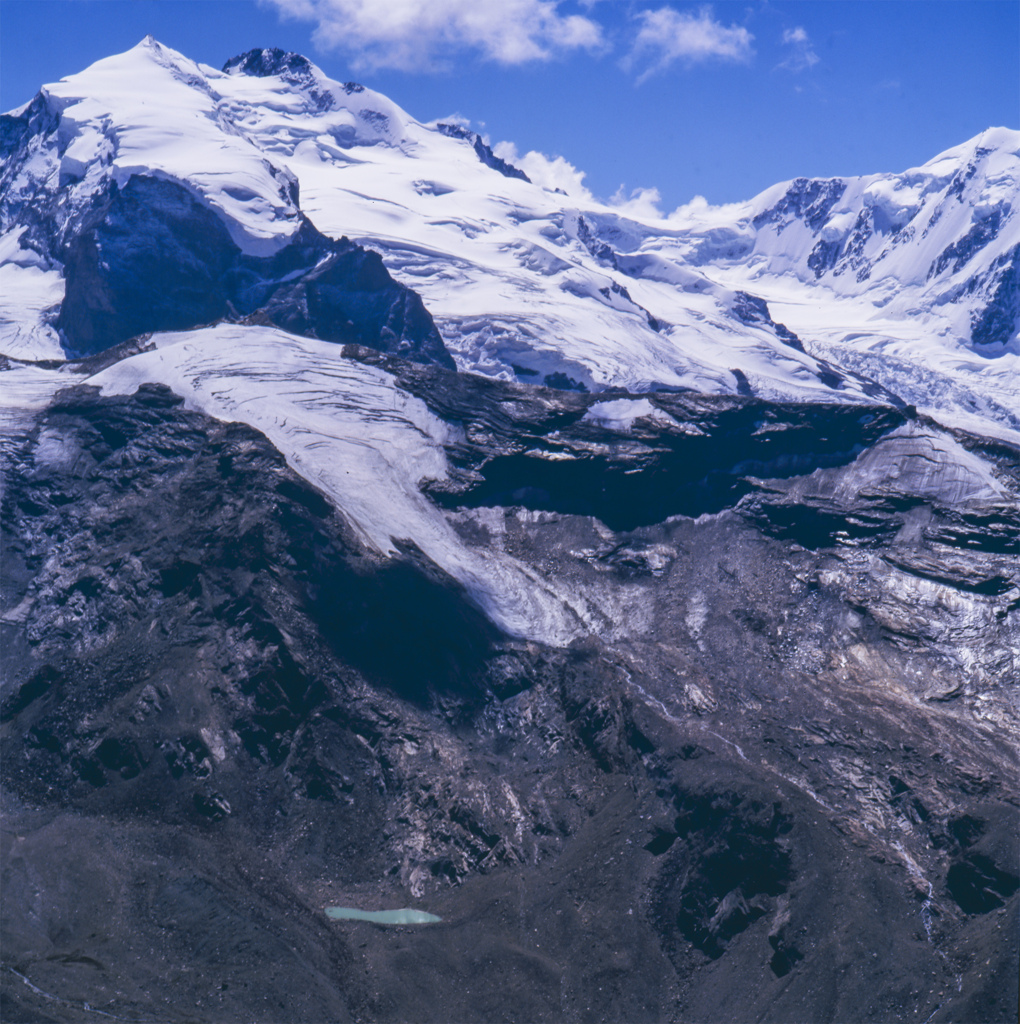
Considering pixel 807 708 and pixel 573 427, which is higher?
pixel 573 427

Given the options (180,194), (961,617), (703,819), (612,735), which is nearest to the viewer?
(703,819)

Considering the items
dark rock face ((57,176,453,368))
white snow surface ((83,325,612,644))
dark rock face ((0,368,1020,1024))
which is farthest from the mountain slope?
dark rock face ((57,176,453,368))

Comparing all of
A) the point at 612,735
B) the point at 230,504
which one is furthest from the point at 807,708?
the point at 230,504

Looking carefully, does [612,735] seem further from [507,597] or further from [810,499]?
[810,499]

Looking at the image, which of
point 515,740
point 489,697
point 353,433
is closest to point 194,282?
point 353,433

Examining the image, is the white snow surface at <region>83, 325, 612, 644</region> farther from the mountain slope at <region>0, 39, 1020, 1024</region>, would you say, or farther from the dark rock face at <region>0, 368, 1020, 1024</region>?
the dark rock face at <region>0, 368, 1020, 1024</region>

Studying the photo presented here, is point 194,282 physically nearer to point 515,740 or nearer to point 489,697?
point 489,697
